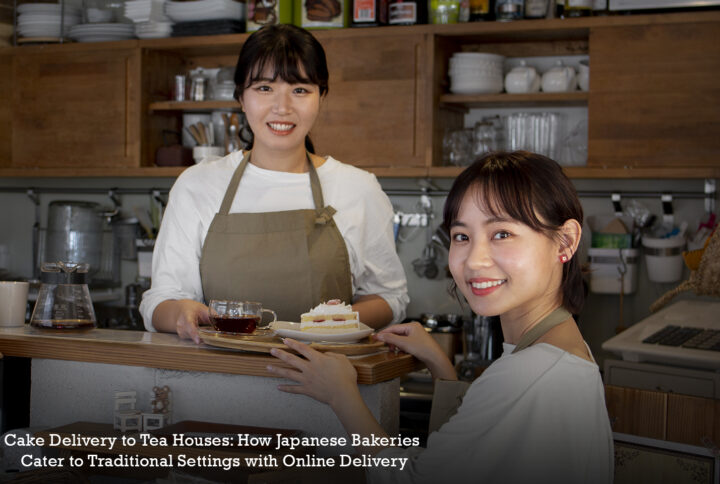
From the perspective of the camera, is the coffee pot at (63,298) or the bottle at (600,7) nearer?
the coffee pot at (63,298)

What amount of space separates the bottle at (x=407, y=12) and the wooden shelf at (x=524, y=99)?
1.16ft

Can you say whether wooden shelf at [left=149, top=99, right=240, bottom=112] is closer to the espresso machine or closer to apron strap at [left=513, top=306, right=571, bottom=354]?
the espresso machine

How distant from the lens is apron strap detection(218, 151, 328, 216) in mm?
2246

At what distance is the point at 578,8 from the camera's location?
11.2ft

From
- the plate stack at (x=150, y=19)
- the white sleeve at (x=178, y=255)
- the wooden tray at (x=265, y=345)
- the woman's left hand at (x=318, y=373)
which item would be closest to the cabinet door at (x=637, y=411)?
the wooden tray at (x=265, y=345)

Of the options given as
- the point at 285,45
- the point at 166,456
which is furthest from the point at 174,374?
the point at 285,45

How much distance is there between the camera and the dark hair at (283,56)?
7.04 feet

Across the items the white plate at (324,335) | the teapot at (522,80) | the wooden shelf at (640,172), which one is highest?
the teapot at (522,80)

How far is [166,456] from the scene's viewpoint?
1462 millimetres

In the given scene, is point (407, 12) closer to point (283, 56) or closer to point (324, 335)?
point (283, 56)

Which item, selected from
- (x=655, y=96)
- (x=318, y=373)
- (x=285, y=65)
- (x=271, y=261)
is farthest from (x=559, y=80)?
(x=318, y=373)

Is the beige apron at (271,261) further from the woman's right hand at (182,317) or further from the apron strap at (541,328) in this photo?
the apron strap at (541,328)

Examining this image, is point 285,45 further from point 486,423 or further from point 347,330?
point 486,423

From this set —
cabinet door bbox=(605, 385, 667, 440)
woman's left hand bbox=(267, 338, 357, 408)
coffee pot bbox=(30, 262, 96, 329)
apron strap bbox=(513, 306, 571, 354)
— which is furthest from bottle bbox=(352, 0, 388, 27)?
apron strap bbox=(513, 306, 571, 354)
